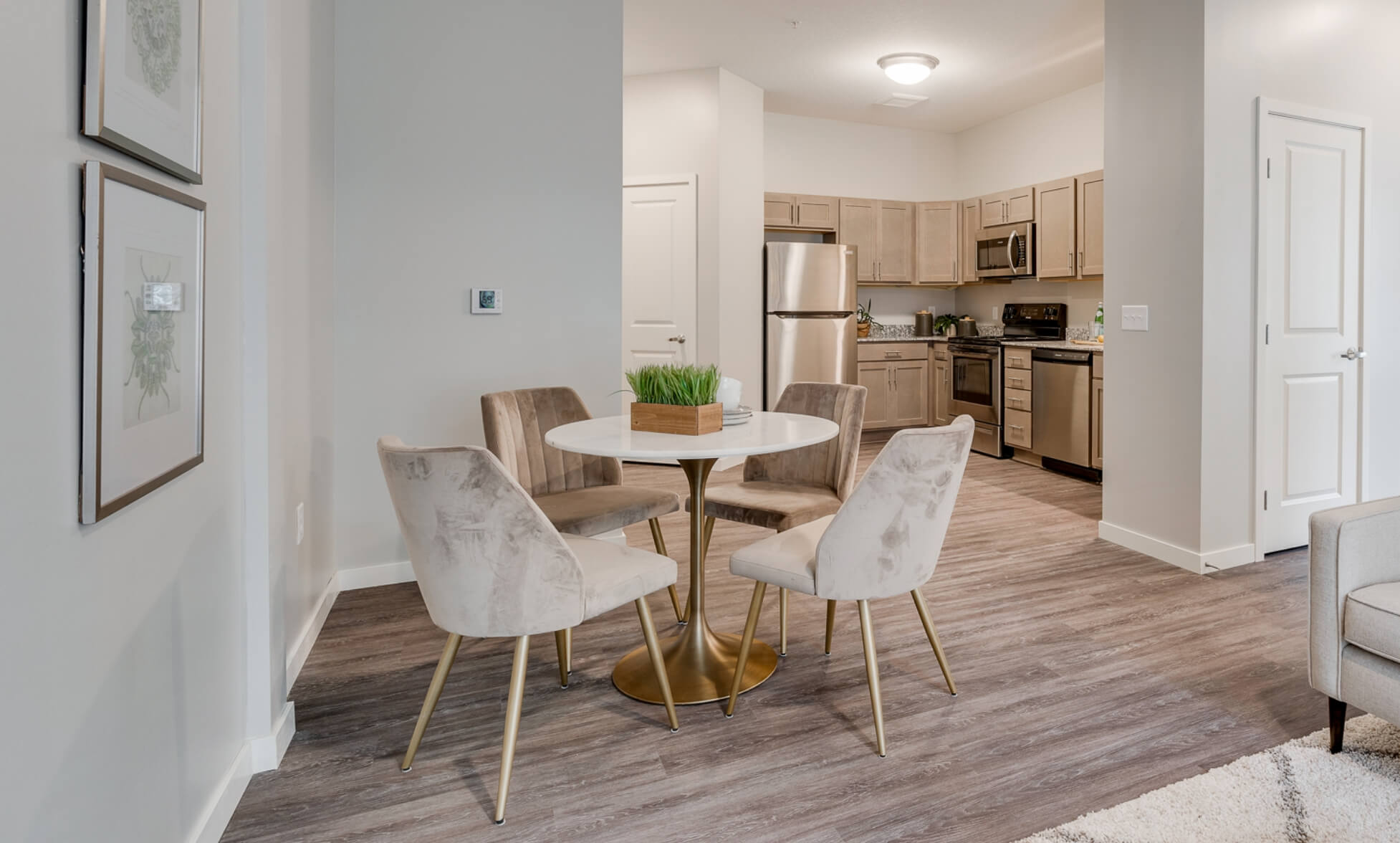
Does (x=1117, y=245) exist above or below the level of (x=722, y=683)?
above

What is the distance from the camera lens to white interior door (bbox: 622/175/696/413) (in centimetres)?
577

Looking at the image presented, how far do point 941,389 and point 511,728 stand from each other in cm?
606

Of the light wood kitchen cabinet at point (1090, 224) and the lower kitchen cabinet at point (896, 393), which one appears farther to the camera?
the lower kitchen cabinet at point (896, 393)

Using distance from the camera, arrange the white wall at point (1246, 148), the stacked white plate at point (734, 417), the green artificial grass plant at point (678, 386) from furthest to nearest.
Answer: the white wall at point (1246, 148), the stacked white plate at point (734, 417), the green artificial grass plant at point (678, 386)

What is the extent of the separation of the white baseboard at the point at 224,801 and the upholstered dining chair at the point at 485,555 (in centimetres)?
44

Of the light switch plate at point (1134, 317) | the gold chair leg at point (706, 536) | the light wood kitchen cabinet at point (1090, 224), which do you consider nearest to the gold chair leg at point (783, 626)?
the gold chair leg at point (706, 536)

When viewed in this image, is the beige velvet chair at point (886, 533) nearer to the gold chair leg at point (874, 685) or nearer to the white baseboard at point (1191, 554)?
the gold chair leg at point (874, 685)

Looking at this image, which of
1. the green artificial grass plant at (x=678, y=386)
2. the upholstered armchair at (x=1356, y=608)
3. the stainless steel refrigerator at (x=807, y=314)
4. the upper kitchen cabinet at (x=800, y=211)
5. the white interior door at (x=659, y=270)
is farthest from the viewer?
the upper kitchen cabinet at (x=800, y=211)

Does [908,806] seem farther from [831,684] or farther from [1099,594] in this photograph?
→ [1099,594]

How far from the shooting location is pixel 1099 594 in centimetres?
312

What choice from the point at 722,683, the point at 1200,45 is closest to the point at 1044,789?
the point at 722,683

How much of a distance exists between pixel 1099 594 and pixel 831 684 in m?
1.41

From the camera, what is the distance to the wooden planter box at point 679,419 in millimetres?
2271

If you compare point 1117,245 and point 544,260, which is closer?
point 544,260
